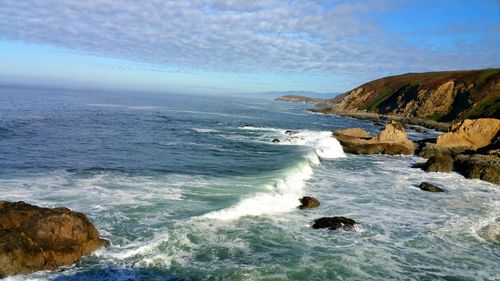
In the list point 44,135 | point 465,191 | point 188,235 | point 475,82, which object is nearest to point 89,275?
point 188,235

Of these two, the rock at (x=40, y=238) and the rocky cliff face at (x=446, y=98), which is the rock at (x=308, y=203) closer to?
the rock at (x=40, y=238)

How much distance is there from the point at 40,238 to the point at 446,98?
342 ft

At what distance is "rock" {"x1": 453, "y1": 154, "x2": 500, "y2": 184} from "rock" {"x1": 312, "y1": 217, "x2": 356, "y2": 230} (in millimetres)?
19494

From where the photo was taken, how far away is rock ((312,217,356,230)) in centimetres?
2081

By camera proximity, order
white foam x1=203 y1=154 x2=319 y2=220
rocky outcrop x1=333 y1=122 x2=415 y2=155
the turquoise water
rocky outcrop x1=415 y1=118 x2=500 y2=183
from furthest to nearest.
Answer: rocky outcrop x1=333 y1=122 x2=415 y2=155
rocky outcrop x1=415 y1=118 x2=500 y2=183
white foam x1=203 y1=154 x2=319 y2=220
the turquoise water

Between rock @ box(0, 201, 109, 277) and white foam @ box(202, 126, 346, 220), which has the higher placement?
rock @ box(0, 201, 109, 277)

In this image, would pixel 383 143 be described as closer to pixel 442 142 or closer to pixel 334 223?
pixel 442 142

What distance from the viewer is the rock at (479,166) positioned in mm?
34984

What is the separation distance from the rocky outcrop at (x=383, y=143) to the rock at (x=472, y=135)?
3.85 metres

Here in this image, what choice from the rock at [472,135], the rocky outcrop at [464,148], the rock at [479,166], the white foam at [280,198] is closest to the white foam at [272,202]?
the white foam at [280,198]

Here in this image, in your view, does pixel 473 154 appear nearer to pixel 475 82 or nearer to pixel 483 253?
pixel 483 253

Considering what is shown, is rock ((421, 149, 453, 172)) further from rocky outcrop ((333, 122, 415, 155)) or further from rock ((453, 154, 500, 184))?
rocky outcrop ((333, 122, 415, 155))

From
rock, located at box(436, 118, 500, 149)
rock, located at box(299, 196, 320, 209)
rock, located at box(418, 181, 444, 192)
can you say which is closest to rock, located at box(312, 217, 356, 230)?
rock, located at box(299, 196, 320, 209)

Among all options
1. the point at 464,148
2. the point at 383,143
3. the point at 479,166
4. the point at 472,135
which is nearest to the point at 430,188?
the point at 479,166
